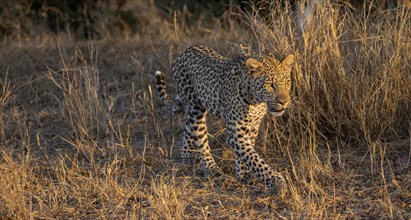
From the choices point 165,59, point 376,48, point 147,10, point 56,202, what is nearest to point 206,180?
point 56,202

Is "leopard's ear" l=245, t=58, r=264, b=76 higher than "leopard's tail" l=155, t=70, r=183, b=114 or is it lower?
higher

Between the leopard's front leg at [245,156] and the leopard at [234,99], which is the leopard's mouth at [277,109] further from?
the leopard's front leg at [245,156]

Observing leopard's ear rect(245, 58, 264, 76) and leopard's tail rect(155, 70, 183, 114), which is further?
leopard's tail rect(155, 70, 183, 114)

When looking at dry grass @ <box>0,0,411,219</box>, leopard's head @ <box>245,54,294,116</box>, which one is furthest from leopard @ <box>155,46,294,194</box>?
dry grass @ <box>0,0,411,219</box>

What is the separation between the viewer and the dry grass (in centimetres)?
606

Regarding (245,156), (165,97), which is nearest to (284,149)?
(245,156)

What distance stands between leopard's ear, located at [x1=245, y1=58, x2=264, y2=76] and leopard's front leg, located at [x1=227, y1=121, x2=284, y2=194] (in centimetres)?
48

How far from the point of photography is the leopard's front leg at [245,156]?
21.7 feet

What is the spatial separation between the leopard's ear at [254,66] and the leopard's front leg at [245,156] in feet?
1.59

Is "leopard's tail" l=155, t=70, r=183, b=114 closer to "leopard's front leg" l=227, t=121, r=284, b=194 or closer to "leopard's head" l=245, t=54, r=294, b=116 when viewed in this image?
"leopard's front leg" l=227, t=121, r=284, b=194

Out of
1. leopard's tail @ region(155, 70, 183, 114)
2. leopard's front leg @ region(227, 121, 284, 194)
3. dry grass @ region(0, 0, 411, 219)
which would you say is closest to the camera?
dry grass @ region(0, 0, 411, 219)

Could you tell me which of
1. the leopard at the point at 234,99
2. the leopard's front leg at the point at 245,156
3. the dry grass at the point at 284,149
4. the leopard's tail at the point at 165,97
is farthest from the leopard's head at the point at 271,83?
the leopard's tail at the point at 165,97

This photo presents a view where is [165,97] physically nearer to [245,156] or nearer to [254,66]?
[245,156]

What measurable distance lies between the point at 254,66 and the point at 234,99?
413 mm
